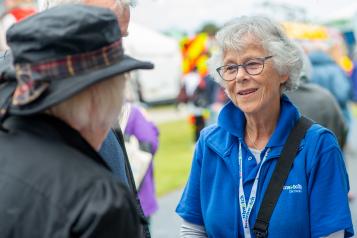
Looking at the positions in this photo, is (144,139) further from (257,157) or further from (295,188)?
(295,188)

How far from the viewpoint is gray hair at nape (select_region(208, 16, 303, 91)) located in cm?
274

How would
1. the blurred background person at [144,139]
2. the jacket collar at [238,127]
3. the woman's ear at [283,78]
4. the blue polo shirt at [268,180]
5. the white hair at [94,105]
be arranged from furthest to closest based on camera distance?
the blurred background person at [144,139]
the woman's ear at [283,78]
the jacket collar at [238,127]
the blue polo shirt at [268,180]
the white hair at [94,105]

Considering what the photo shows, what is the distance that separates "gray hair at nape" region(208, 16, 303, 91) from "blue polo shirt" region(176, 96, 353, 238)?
154 millimetres

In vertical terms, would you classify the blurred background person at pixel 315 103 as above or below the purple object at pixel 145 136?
above

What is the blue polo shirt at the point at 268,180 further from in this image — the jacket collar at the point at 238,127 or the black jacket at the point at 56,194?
the black jacket at the point at 56,194

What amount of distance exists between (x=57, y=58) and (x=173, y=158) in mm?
9625

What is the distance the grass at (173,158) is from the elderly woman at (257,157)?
543 cm

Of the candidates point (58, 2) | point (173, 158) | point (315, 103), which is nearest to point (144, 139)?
point (315, 103)

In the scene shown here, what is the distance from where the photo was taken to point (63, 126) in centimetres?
159

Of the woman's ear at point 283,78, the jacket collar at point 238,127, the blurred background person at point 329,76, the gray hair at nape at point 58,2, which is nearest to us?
the gray hair at nape at point 58,2

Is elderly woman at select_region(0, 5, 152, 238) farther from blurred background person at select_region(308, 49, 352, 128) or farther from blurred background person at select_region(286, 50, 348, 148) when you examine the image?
blurred background person at select_region(308, 49, 352, 128)

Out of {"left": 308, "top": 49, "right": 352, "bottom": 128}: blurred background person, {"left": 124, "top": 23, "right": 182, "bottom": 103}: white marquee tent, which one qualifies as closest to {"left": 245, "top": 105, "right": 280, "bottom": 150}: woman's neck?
{"left": 308, "top": 49, "right": 352, "bottom": 128}: blurred background person

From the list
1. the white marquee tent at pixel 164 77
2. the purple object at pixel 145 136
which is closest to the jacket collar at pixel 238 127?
the purple object at pixel 145 136

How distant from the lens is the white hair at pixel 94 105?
5.15ft
